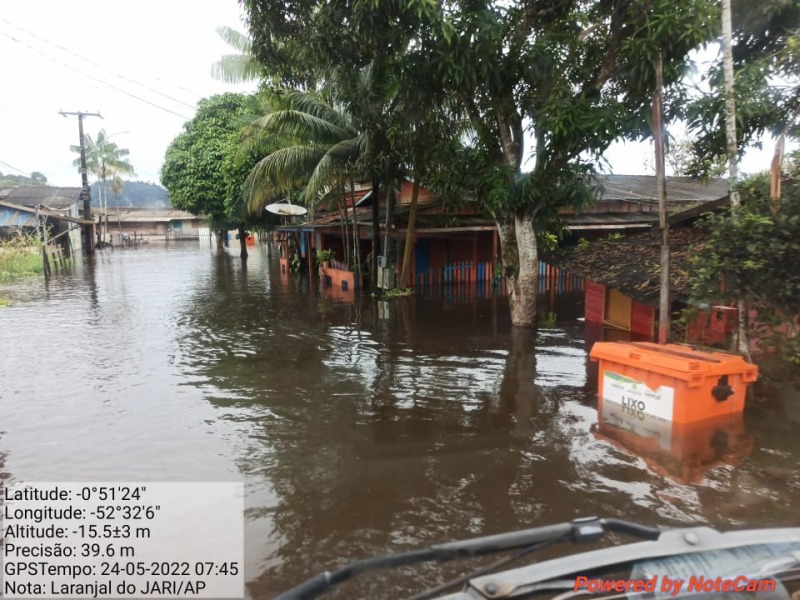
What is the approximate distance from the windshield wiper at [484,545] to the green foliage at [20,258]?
2523 centimetres

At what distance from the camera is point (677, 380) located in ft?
19.2

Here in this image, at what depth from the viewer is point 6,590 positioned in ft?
11.6

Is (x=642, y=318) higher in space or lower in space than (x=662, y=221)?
lower

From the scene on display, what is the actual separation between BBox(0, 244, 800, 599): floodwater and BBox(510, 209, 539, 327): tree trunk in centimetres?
43

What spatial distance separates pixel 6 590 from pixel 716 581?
4038mm

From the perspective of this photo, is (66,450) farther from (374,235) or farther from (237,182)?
(237,182)

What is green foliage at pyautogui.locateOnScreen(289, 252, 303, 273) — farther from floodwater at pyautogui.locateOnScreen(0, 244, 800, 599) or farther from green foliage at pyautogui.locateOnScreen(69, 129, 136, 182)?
green foliage at pyautogui.locateOnScreen(69, 129, 136, 182)

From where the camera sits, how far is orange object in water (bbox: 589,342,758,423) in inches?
229

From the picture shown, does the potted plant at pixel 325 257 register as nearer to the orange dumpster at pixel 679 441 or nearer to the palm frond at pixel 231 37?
the palm frond at pixel 231 37

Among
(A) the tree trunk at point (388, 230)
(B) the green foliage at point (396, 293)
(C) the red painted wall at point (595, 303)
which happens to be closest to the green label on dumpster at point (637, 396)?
(C) the red painted wall at point (595, 303)

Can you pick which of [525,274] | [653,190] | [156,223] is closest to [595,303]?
[525,274]

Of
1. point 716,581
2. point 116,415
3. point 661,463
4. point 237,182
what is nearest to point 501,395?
point 661,463
